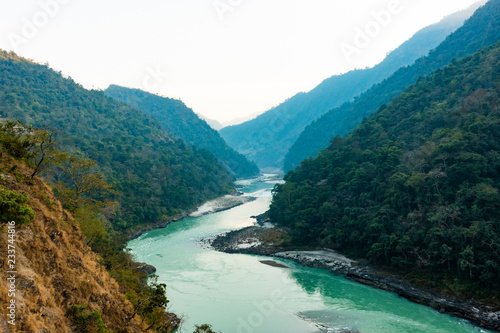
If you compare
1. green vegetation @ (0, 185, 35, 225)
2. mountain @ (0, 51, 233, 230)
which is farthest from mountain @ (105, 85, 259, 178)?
green vegetation @ (0, 185, 35, 225)

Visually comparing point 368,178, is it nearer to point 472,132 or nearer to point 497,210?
point 472,132

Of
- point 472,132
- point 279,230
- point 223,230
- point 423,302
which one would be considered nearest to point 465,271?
point 423,302

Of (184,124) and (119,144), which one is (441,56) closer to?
(119,144)

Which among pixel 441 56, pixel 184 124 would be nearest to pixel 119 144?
pixel 441 56

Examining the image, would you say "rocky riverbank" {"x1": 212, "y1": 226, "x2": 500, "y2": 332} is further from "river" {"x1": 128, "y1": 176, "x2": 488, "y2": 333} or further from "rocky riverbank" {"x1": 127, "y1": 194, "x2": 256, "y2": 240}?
"rocky riverbank" {"x1": 127, "y1": 194, "x2": 256, "y2": 240}

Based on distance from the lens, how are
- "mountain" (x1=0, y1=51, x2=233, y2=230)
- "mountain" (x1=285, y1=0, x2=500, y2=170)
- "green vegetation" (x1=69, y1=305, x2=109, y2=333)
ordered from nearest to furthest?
"green vegetation" (x1=69, y1=305, x2=109, y2=333)
"mountain" (x1=0, y1=51, x2=233, y2=230)
"mountain" (x1=285, y1=0, x2=500, y2=170)

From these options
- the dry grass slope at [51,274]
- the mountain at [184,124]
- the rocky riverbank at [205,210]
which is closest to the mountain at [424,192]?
the rocky riverbank at [205,210]
